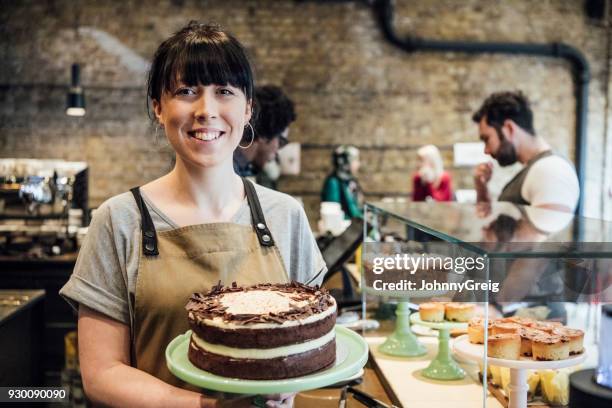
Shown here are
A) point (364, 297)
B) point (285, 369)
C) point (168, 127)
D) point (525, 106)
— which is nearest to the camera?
point (285, 369)

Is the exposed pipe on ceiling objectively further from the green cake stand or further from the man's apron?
the green cake stand

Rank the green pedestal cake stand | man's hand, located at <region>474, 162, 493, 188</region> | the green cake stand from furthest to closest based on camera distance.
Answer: man's hand, located at <region>474, 162, 493, 188</region>, the green pedestal cake stand, the green cake stand

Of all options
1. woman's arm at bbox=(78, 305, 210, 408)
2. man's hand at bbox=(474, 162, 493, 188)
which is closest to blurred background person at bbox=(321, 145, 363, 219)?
man's hand at bbox=(474, 162, 493, 188)

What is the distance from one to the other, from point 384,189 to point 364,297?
5672 millimetres

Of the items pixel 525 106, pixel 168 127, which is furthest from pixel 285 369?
pixel 525 106

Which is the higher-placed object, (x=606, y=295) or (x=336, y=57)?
(x=336, y=57)

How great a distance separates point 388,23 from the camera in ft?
26.0

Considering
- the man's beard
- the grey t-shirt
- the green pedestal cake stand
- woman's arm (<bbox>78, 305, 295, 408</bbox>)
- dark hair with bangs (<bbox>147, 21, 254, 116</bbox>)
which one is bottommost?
the green pedestal cake stand

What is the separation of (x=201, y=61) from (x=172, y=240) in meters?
0.42

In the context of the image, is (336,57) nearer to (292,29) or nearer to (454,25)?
(292,29)

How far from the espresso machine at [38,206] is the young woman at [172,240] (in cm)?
342

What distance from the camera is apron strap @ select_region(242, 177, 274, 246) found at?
5.00 feet

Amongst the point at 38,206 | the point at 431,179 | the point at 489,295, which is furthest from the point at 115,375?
the point at 431,179

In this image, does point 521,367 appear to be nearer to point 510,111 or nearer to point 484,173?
point 510,111
